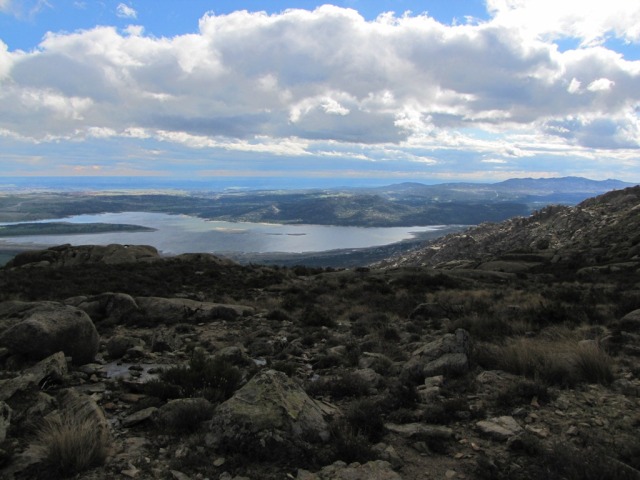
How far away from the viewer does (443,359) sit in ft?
26.2

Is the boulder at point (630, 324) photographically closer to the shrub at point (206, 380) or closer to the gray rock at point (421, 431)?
the gray rock at point (421, 431)

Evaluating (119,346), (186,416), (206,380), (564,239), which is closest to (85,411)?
(186,416)

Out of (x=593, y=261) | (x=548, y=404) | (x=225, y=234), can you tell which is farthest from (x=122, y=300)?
(x=225, y=234)

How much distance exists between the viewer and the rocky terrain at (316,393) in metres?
4.62

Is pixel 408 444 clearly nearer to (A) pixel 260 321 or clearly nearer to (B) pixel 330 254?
(A) pixel 260 321

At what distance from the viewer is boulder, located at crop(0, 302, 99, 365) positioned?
829 centimetres

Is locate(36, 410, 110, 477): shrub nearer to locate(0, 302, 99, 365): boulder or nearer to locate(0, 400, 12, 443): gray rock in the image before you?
locate(0, 400, 12, 443): gray rock

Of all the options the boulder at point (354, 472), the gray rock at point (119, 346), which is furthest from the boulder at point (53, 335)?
the boulder at point (354, 472)

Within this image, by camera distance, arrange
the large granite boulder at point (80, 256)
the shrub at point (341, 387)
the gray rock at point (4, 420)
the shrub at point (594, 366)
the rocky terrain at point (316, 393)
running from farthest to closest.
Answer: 1. the large granite boulder at point (80, 256)
2. the shrub at point (341, 387)
3. the shrub at point (594, 366)
4. the gray rock at point (4, 420)
5. the rocky terrain at point (316, 393)

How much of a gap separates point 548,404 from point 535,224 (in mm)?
78686

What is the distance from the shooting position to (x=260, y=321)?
49.2 feet

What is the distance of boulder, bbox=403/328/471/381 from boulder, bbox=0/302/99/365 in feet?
23.5

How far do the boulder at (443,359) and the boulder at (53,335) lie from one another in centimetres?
715

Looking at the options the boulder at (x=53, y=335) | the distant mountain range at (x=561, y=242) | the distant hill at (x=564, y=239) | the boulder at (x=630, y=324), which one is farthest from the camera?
the distant hill at (x=564, y=239)
